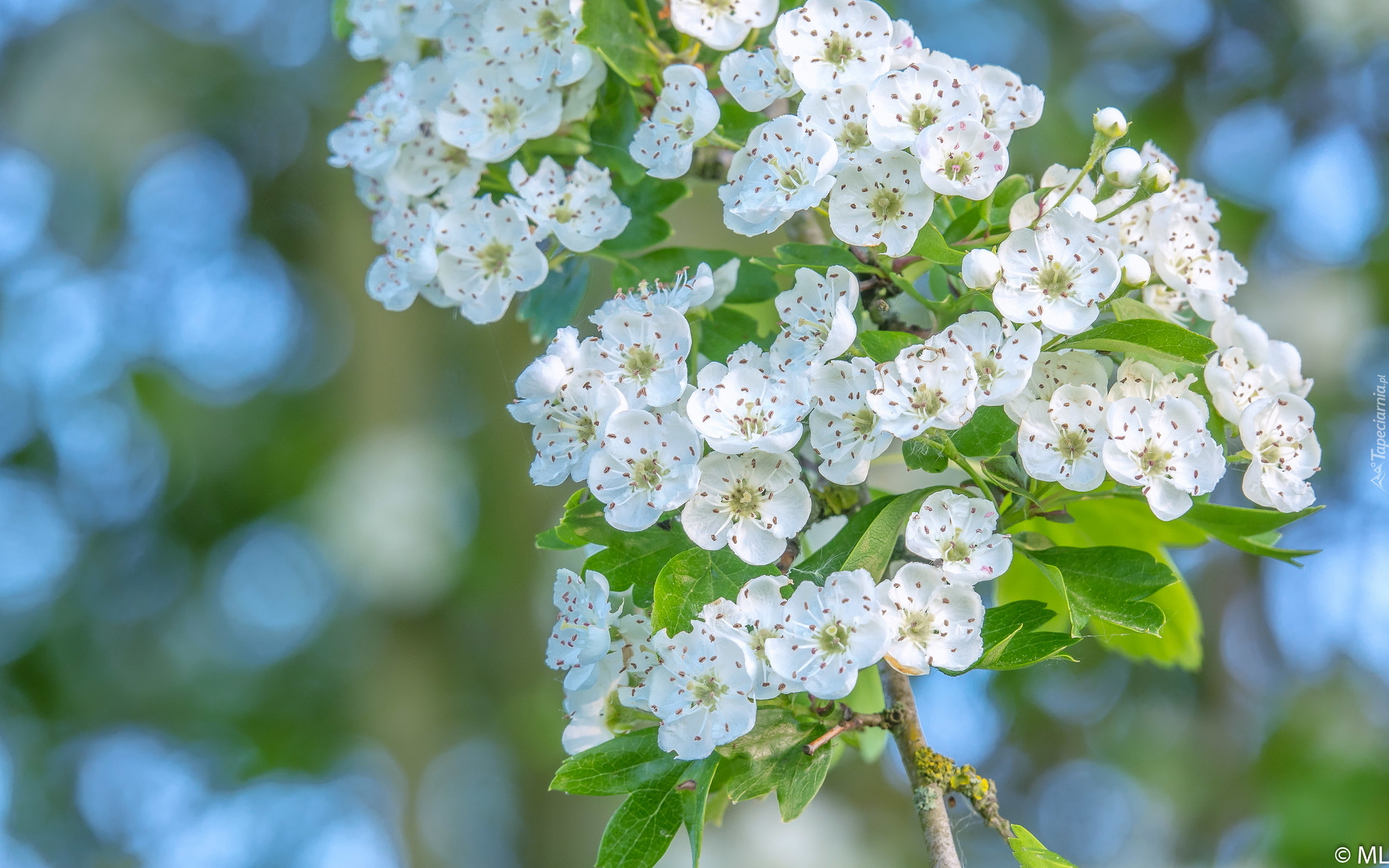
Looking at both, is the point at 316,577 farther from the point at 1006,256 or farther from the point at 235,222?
the point at 1006,256

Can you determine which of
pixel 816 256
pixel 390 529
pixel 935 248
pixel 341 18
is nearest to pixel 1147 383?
pixel 935 248

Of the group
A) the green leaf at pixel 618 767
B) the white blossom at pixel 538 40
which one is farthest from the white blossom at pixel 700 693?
the white blossom at pixel 538 40

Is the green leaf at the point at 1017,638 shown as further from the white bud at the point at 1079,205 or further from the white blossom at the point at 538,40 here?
the white blossom at the point at 538,40

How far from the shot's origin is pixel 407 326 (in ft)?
15.8

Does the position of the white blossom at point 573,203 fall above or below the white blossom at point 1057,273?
above

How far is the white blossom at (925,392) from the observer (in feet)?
3.40

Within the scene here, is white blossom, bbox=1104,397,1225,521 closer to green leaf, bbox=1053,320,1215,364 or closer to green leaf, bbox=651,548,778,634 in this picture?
green leaf, bbox=1053,320,1215,364

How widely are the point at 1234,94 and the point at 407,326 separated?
10.8 ft

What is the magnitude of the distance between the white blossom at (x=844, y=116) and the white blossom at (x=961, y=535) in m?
0.37

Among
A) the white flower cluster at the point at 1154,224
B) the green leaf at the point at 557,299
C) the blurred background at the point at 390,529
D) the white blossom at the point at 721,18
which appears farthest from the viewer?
the blurred background at the point at 390,529

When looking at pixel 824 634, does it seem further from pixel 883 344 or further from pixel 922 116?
pixel 922 116

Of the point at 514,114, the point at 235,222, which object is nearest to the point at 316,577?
the point at 235,222

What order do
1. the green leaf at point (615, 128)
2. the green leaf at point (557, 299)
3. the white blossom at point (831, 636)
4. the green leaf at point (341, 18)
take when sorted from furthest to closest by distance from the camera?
1. the green leaf at point (341, 18)
2. the green leaf at point (557, 299)
3. the green leaf at point (615, 128)
4. the white blossom at point (831, 636)

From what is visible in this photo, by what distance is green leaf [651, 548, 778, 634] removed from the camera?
1.08 metres
